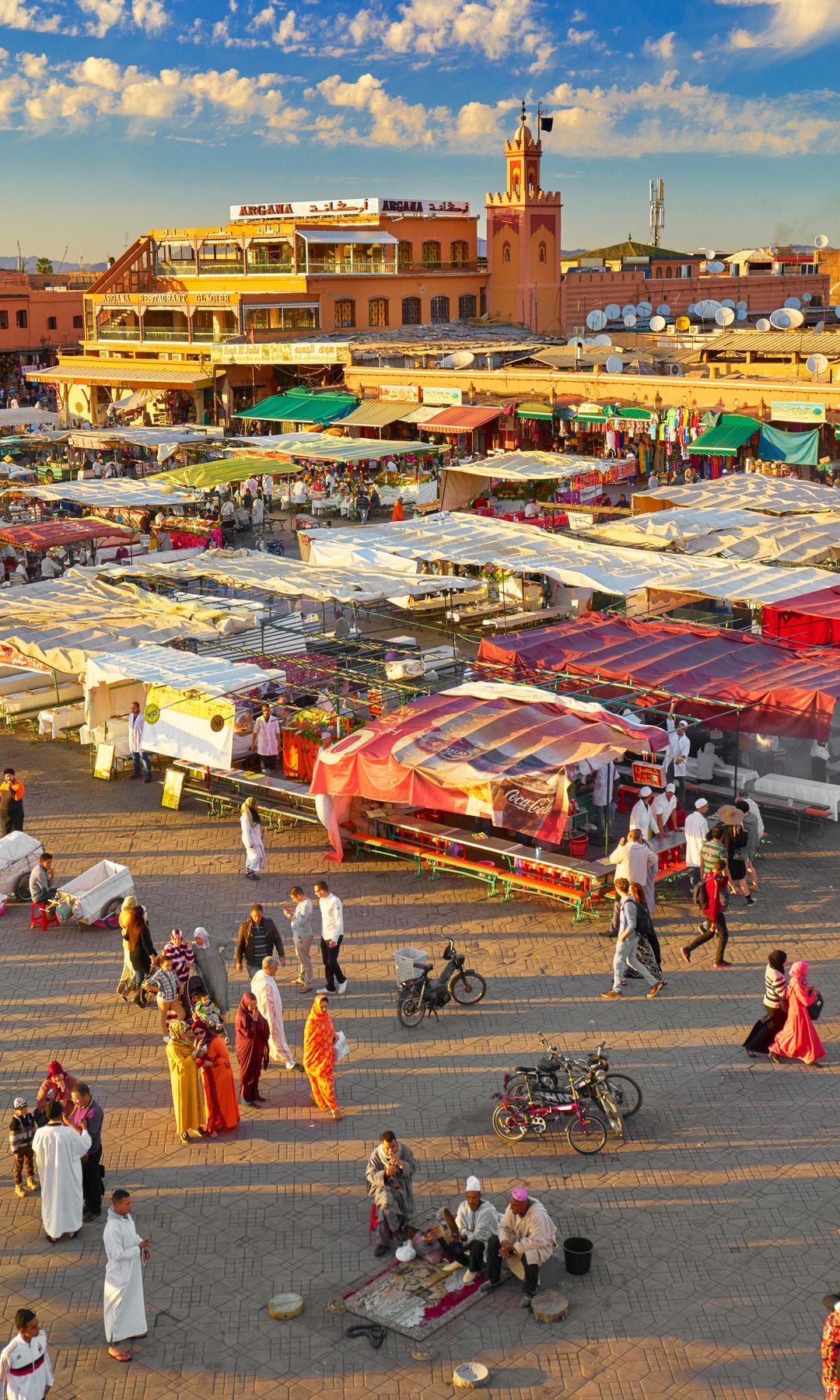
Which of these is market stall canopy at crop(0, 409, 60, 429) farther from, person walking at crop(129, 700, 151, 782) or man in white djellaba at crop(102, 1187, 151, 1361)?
man in white djellaba at crop(102, 1187, 151, 1361)

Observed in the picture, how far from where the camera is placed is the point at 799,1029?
40.0 ft

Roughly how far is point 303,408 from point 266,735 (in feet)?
93.8

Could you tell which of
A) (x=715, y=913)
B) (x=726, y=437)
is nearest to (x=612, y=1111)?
(x=715, y=913)

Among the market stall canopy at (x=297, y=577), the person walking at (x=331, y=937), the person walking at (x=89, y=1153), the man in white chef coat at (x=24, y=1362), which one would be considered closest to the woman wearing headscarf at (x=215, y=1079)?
the person walking at (x=89, y=1153)

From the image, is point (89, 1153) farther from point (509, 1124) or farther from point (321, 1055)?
point (509, 1124)

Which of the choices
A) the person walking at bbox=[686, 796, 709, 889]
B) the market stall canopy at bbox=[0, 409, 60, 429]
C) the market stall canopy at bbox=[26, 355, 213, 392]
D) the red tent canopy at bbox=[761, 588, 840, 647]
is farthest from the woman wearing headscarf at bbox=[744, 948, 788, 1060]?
the market stall canopy at bbox=[26, 355, 213, 392]

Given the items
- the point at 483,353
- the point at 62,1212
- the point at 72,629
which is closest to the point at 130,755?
the point at 72,629

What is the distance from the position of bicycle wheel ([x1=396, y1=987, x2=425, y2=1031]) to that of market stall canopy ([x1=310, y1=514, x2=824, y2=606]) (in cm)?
990

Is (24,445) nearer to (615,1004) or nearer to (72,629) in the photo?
(72,629)

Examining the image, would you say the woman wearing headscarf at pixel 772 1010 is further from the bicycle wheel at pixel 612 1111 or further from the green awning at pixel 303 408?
the green awning at pixel 303 408

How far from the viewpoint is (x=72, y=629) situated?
21.2m

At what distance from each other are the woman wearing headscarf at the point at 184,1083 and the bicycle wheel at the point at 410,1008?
2204 millimetres

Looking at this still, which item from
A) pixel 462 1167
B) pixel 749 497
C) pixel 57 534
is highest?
pixel 749 497

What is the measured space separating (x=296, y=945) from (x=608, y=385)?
2994cm
